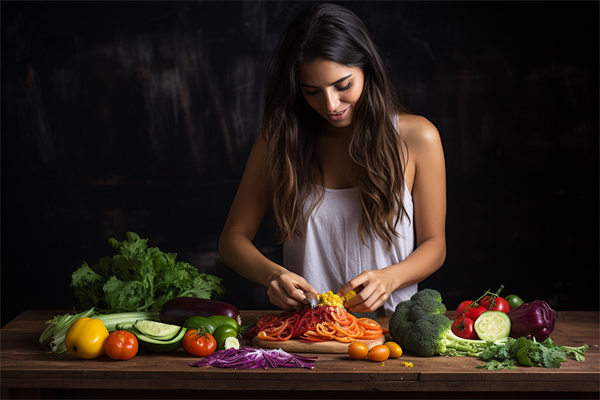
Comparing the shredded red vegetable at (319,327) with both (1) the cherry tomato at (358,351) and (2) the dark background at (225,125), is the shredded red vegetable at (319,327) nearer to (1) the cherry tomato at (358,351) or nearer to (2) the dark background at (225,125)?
(1) the cherry tomato at (358,351)

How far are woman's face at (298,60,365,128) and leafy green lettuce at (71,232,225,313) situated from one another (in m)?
0.91

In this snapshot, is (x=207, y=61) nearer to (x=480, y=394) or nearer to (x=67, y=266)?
(x=67, y=266)

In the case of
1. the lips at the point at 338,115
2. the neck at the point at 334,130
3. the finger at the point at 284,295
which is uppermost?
the lips at the point at 338,115

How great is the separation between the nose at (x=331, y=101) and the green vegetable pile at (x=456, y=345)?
32.2 inches

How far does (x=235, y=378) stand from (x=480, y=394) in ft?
2.79

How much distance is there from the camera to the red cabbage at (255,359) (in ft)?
5.76

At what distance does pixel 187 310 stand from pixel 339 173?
98 centimetres

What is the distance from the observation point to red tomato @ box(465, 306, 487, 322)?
2025 mm

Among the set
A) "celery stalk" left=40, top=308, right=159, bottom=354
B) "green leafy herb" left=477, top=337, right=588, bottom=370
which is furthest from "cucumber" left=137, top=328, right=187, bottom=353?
"green leafy herb" left=477, top=337, right=588, bottom=370

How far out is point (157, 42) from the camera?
12.7 feet

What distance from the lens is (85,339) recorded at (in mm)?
1808

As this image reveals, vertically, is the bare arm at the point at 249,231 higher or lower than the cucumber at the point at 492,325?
higher

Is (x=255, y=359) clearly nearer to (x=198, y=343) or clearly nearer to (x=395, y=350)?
(x=198, y=343)

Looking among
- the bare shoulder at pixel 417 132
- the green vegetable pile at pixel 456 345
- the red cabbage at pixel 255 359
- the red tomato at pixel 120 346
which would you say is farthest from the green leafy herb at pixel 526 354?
the red tomato at pixel 120 346
